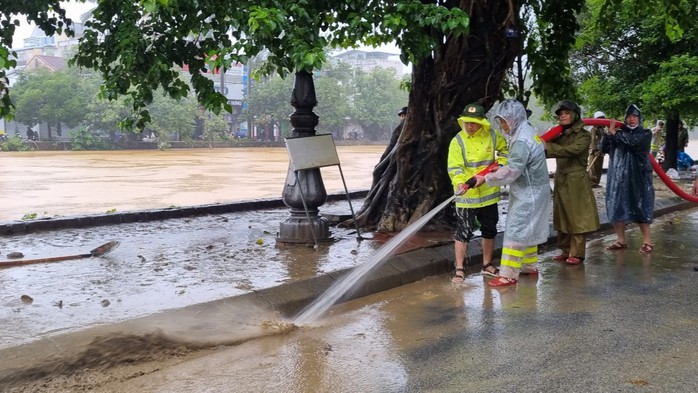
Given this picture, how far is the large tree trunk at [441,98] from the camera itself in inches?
325

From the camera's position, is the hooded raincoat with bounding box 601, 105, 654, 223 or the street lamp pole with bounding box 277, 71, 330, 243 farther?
the hooded raincoat with bounding box 601, 105, 654, 223

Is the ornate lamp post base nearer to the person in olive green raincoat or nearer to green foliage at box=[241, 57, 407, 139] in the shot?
the person in olive green raincoat

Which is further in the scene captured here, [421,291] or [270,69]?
[270,69]

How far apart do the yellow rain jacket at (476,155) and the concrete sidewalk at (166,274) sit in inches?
39.0

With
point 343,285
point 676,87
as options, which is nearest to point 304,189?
point 343,285

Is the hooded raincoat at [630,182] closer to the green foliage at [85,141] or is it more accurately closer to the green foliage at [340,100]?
the green foliage at [85,141]

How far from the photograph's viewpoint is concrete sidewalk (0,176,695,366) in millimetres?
4566

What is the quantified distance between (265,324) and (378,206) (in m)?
4.17

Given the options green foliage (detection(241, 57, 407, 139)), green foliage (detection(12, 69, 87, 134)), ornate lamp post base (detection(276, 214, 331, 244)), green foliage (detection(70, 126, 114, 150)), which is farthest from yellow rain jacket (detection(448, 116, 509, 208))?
green foliage (detection(241, 57, 407, 139))

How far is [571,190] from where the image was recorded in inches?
285

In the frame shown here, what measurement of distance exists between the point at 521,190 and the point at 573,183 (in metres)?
1.19

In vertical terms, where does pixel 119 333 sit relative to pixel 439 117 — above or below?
below

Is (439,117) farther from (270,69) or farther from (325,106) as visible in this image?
(325,106)

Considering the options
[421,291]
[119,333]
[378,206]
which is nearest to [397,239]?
[421,291]
